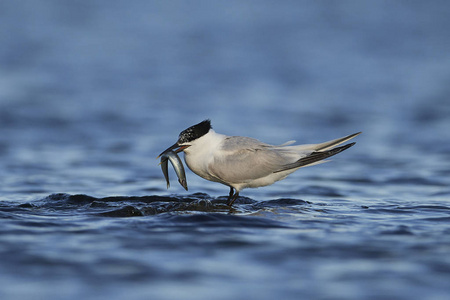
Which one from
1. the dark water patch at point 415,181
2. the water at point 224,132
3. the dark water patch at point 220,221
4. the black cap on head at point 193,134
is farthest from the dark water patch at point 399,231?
the dark water patch at point 415,181

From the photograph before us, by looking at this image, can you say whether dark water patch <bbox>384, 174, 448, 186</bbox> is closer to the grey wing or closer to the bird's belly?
the grey wing

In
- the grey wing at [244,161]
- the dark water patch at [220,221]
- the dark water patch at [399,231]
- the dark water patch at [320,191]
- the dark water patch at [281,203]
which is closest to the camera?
the dark water patch at [399,231]

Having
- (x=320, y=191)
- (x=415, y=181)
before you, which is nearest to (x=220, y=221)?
(x=320, y=191)

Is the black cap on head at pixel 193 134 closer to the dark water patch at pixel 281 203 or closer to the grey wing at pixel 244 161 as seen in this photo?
the grey wing at pixel 244 161

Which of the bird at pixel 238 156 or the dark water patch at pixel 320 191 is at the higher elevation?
the bird at pixel 238 156

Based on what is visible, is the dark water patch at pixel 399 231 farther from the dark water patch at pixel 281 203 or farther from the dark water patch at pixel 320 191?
the dark water patch at pixel 320 191

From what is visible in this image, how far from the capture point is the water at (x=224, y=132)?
16.1ft

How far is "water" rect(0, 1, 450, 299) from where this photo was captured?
4918mm

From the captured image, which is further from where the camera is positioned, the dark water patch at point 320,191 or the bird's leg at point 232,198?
the dark water patch at point 320,191

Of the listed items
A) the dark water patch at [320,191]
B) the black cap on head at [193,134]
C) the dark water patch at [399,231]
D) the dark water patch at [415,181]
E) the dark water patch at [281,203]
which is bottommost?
the dark water patch at [399,231]

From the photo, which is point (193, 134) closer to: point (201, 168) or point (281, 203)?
point (201, 168)

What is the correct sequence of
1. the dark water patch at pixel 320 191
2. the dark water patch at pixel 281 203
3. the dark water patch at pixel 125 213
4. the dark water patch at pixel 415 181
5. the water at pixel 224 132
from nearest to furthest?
the water at pixel 224 132, the dark water patch at pixel 125 213, the dark water patch at pixel 281 203, the dark water patch at pixel 320 191, the dark water patch at pixel 415 181

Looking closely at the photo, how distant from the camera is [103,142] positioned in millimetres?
12156

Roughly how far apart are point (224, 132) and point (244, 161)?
514 cm
